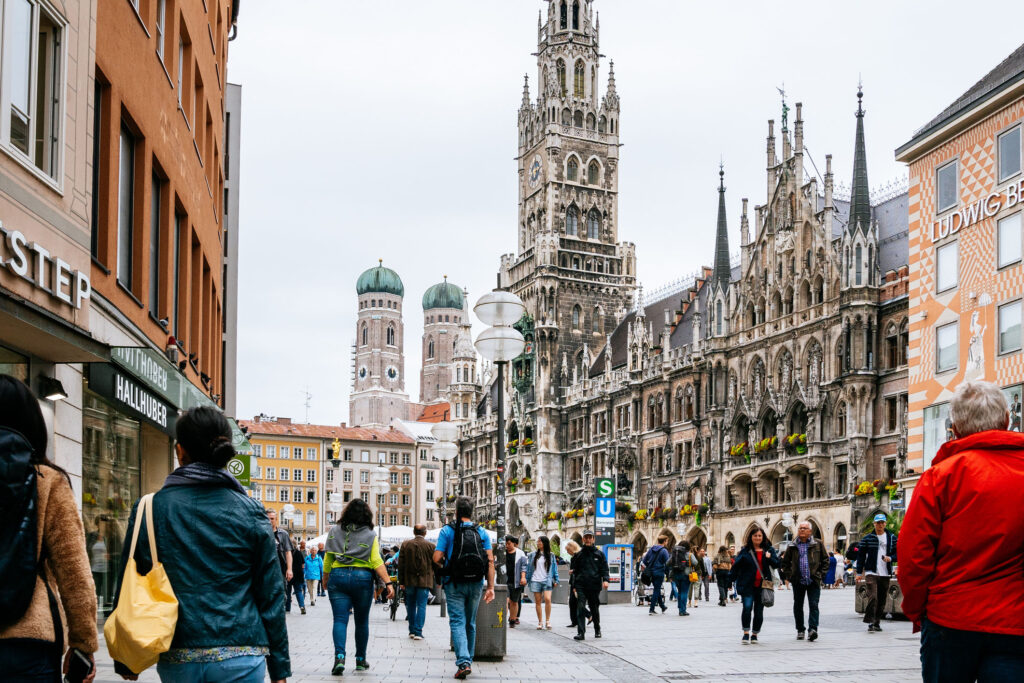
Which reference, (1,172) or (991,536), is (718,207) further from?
(991,536)

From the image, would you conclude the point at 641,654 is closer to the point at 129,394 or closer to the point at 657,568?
the point at 129,394

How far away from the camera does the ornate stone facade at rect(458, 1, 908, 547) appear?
5278 cm

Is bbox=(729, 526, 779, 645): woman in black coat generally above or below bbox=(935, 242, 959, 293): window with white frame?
below

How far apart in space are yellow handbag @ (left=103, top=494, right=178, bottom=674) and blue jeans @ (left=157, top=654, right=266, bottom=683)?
9 cm

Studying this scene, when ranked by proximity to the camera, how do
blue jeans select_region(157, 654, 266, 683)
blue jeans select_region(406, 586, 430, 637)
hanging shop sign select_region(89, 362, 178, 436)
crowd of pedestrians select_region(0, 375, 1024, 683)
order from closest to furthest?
1. crowd of pedestrians select_region(0, 375, 1024, 683)
2. blue jeans select_region(157, 654, 266, 683)
3. hanging shop sign select_region(89, 362, 178, 436)
4. blue jeans select_region(406, 586, 430, 637)

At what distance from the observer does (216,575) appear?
5.08 metres

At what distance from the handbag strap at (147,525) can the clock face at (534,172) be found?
83749mm

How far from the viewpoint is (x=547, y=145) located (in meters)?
87.1

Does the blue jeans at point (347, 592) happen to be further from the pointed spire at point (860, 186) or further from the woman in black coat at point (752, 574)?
the pointed spire at point (860, 186)

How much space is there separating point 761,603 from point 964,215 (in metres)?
20.1

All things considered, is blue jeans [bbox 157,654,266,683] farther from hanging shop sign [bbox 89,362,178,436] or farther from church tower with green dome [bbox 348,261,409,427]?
church tower with green dome [bbox 348,261,409,427]

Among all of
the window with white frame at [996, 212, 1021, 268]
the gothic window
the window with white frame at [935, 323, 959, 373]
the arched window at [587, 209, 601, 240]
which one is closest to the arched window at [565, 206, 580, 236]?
the gothic window

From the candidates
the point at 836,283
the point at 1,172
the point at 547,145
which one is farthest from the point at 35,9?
the point at 547,145

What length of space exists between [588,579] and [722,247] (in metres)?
48.7
